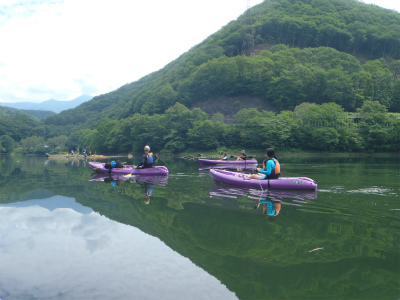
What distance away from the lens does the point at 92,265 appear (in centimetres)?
593

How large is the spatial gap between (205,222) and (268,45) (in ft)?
366

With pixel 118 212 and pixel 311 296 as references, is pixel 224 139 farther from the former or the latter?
pixel 311 296

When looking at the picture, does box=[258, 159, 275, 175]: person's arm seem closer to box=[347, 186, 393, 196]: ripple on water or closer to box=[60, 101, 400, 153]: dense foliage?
box=[347, 186, 393, 196]: ripple on water

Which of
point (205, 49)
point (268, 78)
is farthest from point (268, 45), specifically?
point (268, 78)

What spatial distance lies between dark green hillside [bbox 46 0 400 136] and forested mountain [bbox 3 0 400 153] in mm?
286

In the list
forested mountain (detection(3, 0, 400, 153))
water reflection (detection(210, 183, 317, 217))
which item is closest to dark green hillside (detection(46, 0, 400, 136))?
forested mountain (detection(3, 0, 400, 153))

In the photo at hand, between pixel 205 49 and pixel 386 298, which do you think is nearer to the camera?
pixel 386 298

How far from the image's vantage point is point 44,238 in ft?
25.3

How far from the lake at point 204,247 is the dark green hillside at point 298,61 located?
70358mm

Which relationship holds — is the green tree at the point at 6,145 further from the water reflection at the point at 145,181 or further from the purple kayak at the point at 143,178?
the purple kayak at the point at 143,178

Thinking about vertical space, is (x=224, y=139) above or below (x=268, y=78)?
below

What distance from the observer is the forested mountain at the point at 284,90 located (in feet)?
190

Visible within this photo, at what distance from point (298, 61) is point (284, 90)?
14.2 m

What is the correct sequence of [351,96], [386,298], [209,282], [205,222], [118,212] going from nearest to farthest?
1. [386,298]
2. [209,282]
3. [205,222]
4. [118,212]
5. [351,96]
